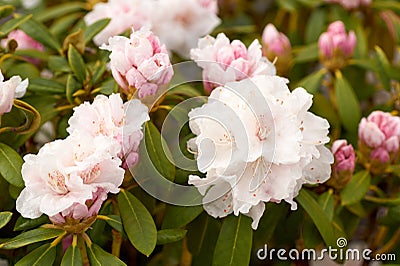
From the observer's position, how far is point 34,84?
0.99m

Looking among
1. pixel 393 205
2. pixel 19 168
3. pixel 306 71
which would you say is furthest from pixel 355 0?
pixel 19 168

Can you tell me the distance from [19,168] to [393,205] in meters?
0.55

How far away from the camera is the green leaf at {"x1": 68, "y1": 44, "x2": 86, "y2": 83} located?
980mm

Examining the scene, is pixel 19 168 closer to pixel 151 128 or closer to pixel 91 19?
pixel 151 128

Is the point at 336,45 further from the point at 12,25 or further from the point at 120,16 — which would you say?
the point at 12,25

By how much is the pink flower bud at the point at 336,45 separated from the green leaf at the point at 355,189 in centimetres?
27

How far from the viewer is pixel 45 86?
3.24 feet

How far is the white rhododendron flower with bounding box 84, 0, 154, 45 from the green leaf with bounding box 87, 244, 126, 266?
0.40 meters

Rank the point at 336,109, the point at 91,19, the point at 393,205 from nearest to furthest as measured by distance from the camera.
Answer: the point at 393,205
the point at 91,19
the point at 336,109

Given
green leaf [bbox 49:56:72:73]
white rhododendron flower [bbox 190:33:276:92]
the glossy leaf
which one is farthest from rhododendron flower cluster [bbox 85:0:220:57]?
the glossy leaf

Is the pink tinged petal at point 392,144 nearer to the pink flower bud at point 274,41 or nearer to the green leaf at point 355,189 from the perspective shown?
the green leaf at point 355,189

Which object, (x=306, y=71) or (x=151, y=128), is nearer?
(x=151, y=128)

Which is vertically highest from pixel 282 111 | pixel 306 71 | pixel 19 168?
pixel 282 111

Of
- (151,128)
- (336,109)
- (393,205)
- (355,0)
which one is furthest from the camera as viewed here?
(355,0)
